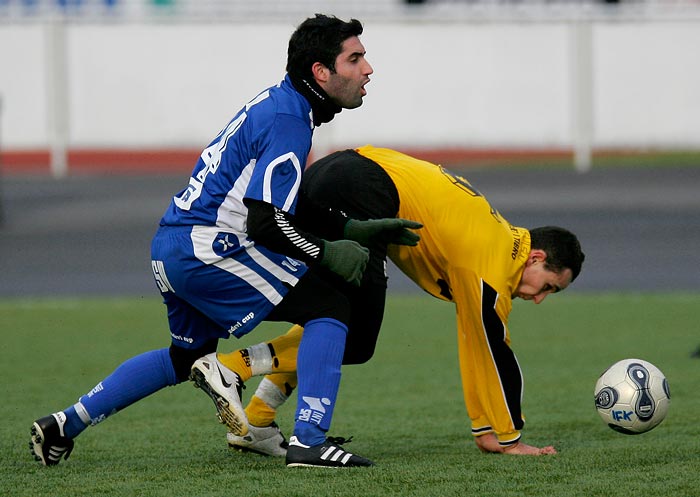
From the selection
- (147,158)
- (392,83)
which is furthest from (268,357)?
(147,158)

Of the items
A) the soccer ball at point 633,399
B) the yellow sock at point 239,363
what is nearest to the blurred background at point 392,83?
the soccer ball at point 633,399

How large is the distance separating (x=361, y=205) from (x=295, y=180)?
88cm

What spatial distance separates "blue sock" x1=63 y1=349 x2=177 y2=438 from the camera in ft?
18.1

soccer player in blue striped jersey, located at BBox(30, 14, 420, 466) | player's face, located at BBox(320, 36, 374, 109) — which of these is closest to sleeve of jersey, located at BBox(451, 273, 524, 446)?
soccer player in blue striped jersey, located at BBox(30, 14, 420, 466)

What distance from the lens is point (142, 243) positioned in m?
17.9

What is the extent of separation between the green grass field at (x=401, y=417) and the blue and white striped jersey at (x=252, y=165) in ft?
3.53

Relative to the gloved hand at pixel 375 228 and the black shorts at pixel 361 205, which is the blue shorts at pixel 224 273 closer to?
the gloved hand at pixel 375 228

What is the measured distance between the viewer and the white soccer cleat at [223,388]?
5.29 m

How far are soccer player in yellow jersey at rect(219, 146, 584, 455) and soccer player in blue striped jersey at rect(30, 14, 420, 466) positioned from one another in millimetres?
350

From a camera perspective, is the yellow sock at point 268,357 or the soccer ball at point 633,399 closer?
the yellow sock at point 268,357

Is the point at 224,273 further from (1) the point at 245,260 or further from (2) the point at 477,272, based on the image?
(2) the point at 477,272

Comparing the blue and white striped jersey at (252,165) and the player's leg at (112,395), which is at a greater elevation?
the blue and white striped jersey at (252,165)

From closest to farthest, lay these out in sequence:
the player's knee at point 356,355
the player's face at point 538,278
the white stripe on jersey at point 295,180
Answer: the white stripe on jersey at point 295,180
the player's face at point 538,278
the player's knee at point 356,355

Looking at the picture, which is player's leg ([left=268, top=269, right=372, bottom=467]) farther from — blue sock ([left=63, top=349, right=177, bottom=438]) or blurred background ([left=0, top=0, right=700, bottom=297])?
blurred background ([left=0, top=0, right=700, bottom=297])
